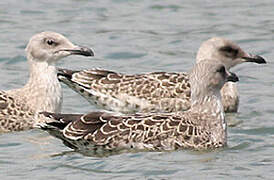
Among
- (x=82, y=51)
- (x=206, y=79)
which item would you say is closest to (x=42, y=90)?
(x=82, y=51)

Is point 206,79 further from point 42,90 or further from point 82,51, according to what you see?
point 42,90

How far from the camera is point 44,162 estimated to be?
1438 centimetres

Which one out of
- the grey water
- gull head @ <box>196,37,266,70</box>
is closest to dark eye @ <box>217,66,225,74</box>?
the grey water

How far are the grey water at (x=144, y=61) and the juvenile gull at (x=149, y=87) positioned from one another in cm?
35

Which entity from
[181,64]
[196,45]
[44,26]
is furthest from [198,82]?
[44,26]

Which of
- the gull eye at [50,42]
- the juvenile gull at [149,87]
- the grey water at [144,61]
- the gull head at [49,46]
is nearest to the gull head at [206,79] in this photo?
the grey water at [144,61]

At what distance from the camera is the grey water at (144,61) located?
1391cm

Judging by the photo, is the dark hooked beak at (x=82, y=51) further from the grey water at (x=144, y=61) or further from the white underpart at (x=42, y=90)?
the grey water at (x=144, y=61)

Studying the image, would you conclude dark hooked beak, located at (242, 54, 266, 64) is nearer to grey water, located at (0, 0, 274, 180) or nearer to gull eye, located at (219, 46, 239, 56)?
gull eye, located at (219, 46, 239, 56)

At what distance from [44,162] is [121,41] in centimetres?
819

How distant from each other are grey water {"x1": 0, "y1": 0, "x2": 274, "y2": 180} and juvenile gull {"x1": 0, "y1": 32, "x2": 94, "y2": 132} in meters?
0.28

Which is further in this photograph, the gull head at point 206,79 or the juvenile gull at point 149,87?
the juvenile gull at point 149,87

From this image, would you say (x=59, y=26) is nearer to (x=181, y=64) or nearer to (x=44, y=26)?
(x=44, y=26)

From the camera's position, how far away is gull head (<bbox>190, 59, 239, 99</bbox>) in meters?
15.0
